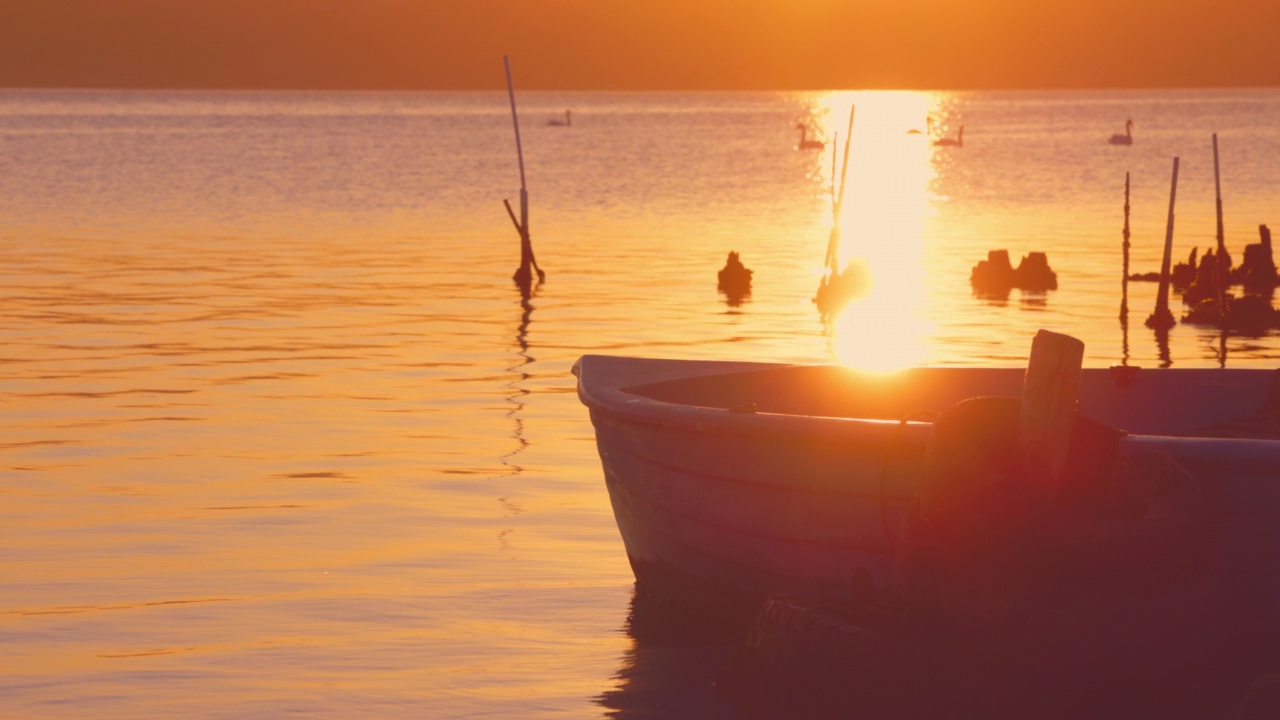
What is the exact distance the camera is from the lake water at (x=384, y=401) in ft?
30.8

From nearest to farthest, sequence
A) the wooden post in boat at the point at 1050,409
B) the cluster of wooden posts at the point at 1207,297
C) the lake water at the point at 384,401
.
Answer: the wooden post in boat at the point at 1050,409
the lake water at the point at 384,401
the cluster of wooden posts at the point at 1207,297

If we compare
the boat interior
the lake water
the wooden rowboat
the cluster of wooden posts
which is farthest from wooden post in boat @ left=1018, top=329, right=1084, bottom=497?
the cluster of wooden posts

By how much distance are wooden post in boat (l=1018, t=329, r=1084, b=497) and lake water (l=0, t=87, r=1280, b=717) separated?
212 centimetres

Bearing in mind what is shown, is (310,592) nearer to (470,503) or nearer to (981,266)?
(470,503)

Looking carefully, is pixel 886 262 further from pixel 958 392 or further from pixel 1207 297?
pixel 958 392

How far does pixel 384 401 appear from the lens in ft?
57.3

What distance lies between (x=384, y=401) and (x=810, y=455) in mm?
9335

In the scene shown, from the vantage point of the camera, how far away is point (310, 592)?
1061cm

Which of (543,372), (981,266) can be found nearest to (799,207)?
(981,266)

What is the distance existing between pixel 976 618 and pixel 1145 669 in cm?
72

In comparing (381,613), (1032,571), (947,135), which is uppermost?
(947,135)

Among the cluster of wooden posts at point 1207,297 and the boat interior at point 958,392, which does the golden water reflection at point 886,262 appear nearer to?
the boat interior at point 958,392

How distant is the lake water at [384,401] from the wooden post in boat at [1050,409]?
6.96ft

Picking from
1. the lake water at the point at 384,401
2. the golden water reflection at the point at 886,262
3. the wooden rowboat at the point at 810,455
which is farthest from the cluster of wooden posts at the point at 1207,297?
the wooden rowboat at the point at 810,455
